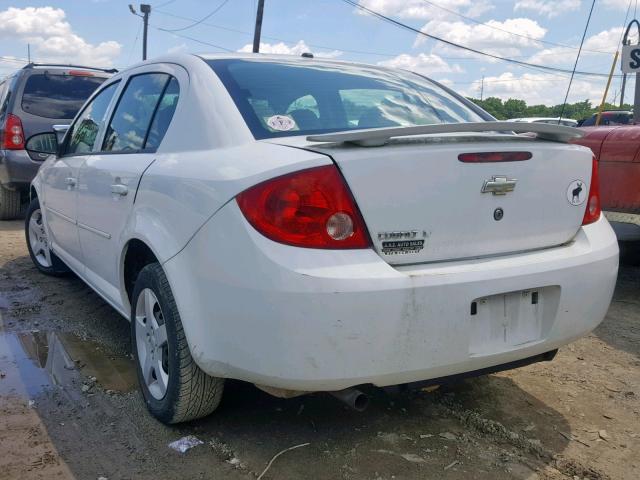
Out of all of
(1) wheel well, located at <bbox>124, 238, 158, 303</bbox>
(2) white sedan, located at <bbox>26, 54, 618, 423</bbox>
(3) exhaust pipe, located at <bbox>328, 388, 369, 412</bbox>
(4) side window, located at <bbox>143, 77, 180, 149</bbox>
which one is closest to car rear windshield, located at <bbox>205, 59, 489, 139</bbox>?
(2) white sedan, located at <bbox>26, 54, 618, 423</bbox>

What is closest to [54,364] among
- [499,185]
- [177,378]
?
[177,378]

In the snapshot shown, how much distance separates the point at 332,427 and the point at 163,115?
1.70 meters

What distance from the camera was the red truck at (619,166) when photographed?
14.9 feet

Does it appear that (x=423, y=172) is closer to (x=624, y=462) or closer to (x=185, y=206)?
(x=185, y=206)

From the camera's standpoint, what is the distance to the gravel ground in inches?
98.1

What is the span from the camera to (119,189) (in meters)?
3.11

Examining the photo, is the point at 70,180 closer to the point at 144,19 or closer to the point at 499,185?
the point at 499,185

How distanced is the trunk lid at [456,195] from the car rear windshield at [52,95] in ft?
20.7

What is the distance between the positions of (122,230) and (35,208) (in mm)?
2752

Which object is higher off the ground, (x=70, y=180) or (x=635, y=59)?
(x=635, y=59)

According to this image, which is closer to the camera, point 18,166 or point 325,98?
point 325,98

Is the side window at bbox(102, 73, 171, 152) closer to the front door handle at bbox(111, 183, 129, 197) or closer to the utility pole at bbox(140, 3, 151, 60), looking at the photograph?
the front door handle at bbox(111, 183, 129, 197)

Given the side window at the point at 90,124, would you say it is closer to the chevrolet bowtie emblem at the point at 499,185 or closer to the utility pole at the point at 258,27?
the chevrolet bowtie emblem at the point at 499,185

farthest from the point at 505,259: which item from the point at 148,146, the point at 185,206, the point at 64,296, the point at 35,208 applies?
the point at 35,208
